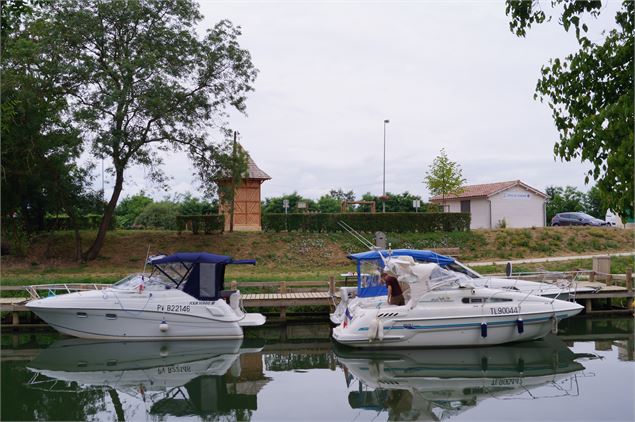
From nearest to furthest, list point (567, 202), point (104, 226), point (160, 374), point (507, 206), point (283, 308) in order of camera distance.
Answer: point (160, 374) → point (283, 308) → point (104, 226) → point (507, 206) → point (567, 202)

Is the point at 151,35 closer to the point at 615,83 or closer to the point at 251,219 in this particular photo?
the point at 251,219

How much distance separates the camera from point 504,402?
11977 millimetres

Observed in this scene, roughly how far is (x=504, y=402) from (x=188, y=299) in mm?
9444

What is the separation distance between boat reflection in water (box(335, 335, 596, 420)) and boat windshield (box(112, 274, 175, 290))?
18.1 feet

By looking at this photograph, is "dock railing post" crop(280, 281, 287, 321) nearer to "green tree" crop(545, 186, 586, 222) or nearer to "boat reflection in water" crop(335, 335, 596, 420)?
"boat reflection in water" crop(335, 335, 596, 420)

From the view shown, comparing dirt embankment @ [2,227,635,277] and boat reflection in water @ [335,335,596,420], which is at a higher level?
dirt embankment @ [2,227,635,277]

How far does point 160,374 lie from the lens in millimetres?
14469

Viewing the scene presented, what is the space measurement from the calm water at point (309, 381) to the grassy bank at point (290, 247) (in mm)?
10592

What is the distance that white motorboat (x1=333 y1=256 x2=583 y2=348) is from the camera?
15.9 meters

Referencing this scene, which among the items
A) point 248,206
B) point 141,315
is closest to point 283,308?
point 141,315

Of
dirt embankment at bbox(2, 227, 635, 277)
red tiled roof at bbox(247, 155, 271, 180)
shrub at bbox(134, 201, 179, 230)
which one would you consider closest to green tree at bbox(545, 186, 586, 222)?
dirt embankment at bbox(2, 227, 635, 277)

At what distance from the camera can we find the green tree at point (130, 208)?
2403 inches

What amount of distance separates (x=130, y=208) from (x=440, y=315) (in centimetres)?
5388

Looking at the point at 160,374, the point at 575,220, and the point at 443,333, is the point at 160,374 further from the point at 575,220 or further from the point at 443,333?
the point at 575,220
